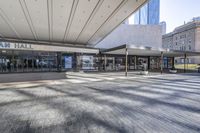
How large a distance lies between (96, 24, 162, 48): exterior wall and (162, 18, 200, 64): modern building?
3141cm

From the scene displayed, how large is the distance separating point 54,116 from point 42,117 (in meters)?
0.35

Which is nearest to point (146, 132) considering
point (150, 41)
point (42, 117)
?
point (42, 117)

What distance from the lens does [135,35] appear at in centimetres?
2672

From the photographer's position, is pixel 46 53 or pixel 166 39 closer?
pixel 46 53

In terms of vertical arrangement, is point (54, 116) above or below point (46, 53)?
below

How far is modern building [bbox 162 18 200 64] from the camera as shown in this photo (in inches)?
2047

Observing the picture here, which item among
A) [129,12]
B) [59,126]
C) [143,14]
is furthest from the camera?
[143,14]

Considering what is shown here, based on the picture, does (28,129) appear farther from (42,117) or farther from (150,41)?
(150,41)

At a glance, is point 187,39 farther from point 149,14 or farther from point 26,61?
point 26,61

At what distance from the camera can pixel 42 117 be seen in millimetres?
3908

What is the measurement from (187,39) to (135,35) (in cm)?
4374

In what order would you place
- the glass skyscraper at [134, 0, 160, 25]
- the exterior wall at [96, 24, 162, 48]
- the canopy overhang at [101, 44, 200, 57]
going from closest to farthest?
the canopy overhang at [101, 44, 200, 57] → the exterior wall at [96, 24, 162, 48] → the glass skyscraper at [134, 0, 160, 25]

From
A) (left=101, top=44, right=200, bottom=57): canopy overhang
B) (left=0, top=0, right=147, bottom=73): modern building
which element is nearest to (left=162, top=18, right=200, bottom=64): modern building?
(left=101, top=44, right=200, bottom=57): canopy overhang

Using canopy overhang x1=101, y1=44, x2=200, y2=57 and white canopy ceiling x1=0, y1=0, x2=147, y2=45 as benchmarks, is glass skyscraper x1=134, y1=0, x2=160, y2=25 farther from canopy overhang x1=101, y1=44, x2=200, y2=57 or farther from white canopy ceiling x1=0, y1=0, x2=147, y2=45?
white canopy ceiling x1=0, y1=0, x2=147, y2=45
